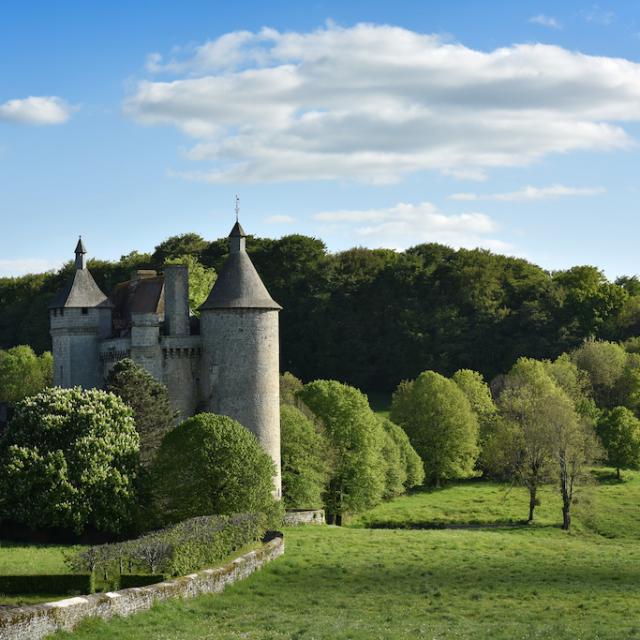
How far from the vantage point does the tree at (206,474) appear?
43.0 metres

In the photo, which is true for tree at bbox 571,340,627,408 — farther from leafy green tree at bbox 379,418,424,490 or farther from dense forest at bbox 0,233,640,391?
leafy green tree at bbox 379,418,424,490

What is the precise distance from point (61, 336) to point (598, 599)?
32.1 metres

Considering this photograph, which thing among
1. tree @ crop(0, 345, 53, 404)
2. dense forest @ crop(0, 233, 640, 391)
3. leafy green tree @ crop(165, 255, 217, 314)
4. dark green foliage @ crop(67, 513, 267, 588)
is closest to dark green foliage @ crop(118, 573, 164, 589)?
dark green foliage @ crop(67, 513, 267, 588)

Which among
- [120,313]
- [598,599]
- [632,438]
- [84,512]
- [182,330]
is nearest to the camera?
[598,599]

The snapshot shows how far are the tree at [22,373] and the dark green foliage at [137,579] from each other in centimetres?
5318

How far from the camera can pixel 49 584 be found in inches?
1251

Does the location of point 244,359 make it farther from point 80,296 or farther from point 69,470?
point 69,470

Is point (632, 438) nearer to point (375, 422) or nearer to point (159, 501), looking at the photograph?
point (375, 422)

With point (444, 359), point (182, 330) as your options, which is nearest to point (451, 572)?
point (182, 330)

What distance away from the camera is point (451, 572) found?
36.7m

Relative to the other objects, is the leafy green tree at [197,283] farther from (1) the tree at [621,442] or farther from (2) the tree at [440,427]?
(1) the tree at [621,442]

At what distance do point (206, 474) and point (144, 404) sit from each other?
744 cm

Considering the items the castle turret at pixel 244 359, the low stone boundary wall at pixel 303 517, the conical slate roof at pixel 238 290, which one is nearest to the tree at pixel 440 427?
the low stone boundary wall at pixel 303 517

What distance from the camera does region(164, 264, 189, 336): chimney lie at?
5297cm
